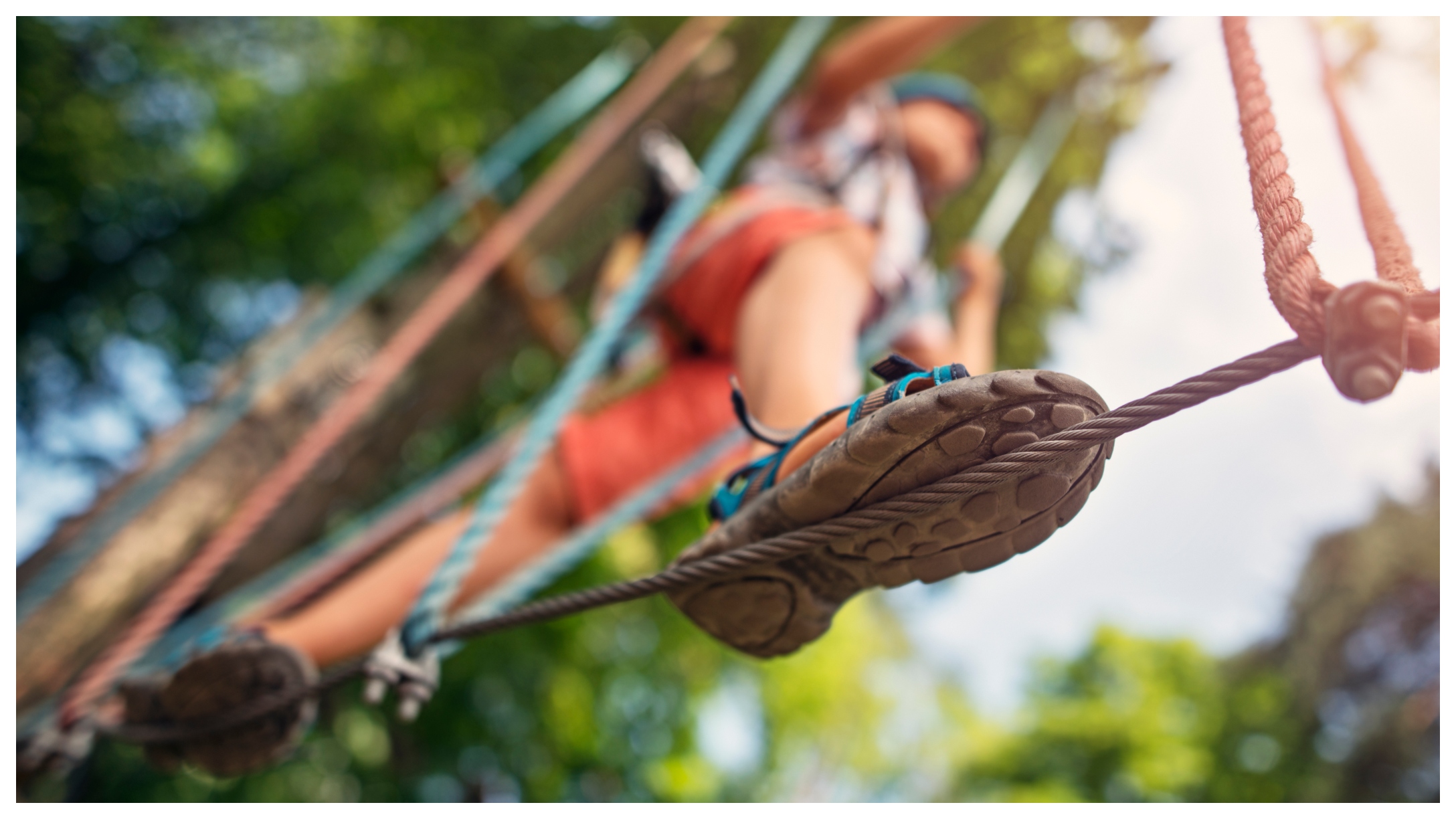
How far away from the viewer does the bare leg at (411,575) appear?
144cm

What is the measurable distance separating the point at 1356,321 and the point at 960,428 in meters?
0.28

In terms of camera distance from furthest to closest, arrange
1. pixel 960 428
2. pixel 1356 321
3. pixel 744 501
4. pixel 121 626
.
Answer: pixel 121 626 → pixel 744 501 → pixel 960 428 → pixel 1356 321

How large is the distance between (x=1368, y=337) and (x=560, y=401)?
102cm

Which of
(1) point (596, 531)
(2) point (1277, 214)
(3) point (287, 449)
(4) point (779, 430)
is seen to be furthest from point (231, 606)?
(2) point (1277, 214)

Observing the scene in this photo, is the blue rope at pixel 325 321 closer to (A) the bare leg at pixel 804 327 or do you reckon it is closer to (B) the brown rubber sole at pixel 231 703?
(B) the brown rubber sole at pixel 231 703

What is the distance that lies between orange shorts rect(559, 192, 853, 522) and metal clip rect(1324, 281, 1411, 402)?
954mm

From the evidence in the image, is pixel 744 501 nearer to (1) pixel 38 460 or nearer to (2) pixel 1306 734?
(1) pixel 38 460

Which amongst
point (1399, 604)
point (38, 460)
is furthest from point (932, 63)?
point (1399, 604)

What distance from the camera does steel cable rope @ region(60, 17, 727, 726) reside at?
150 centimetres

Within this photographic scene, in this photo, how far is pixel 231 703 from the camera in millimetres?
1300

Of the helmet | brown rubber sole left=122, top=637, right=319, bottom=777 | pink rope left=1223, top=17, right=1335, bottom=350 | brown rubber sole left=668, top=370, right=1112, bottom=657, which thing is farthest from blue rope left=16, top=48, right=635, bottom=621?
pink rope left=1223, top=17, right=1335, bottom=350

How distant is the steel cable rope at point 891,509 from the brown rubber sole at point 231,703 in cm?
3

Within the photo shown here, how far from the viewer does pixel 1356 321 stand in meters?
0.57

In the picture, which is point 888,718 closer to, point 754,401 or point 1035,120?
point 1035,120
